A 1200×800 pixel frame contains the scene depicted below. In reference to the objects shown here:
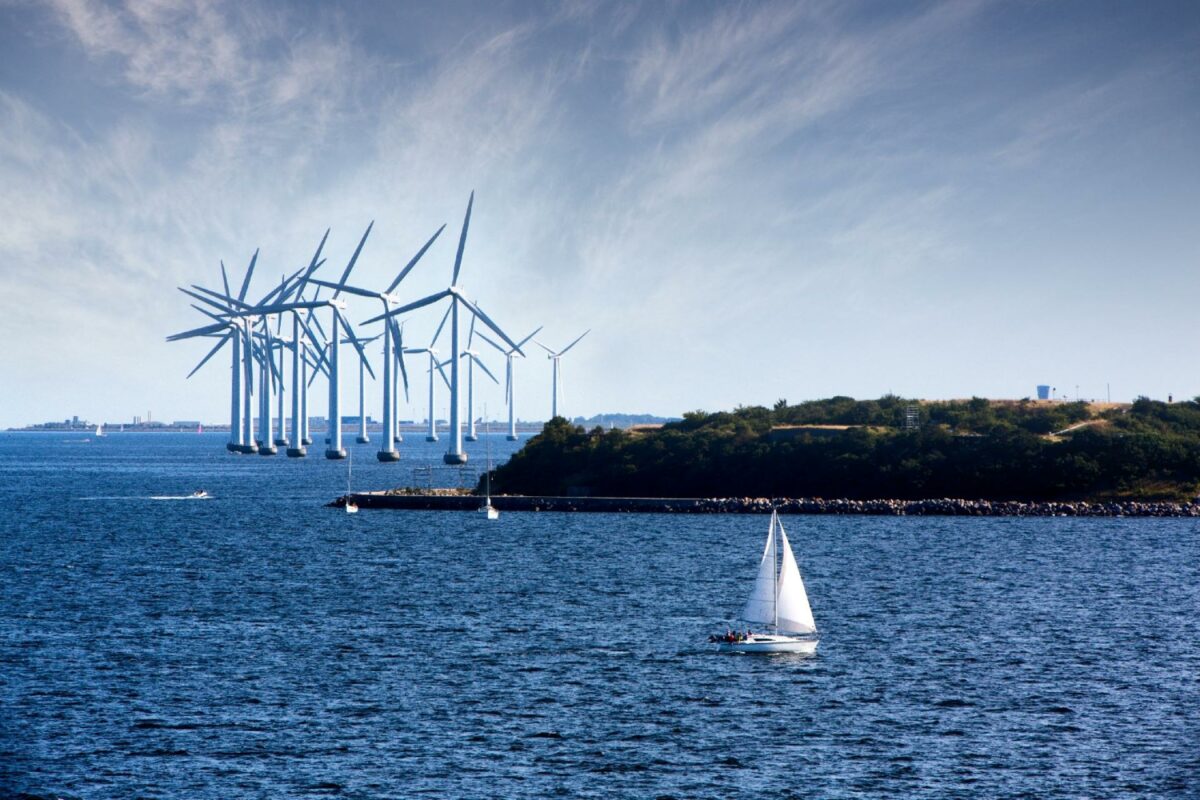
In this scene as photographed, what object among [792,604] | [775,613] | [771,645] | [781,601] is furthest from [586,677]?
[792,604]

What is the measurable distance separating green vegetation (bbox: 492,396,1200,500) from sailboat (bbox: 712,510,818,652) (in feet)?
325

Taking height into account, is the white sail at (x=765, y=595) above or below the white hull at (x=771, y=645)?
above

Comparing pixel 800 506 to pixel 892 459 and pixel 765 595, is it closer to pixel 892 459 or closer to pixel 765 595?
pixel 892 459

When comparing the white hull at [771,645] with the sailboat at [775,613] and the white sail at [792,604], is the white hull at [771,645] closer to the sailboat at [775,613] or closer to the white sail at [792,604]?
the sailboat at [775,613]

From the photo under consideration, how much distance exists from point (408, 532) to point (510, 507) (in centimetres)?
2872

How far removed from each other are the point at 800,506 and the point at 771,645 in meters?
92.1

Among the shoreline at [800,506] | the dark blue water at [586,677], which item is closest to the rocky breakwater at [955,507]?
the shoreline at [800,506]

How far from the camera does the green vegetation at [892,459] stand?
155500 millimetres

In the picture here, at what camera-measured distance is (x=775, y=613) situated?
63688 millimetres

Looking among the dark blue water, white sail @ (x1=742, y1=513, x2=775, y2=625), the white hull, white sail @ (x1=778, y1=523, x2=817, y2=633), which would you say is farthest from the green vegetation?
the white hull

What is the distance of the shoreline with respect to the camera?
485 ft

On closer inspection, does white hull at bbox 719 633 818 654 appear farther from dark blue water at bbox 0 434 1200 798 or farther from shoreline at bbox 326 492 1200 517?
shoreline at bbox 326 492 1200 517

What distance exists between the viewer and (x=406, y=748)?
149 feet

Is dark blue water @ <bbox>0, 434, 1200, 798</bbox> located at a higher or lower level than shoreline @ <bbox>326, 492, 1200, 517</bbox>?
lower
